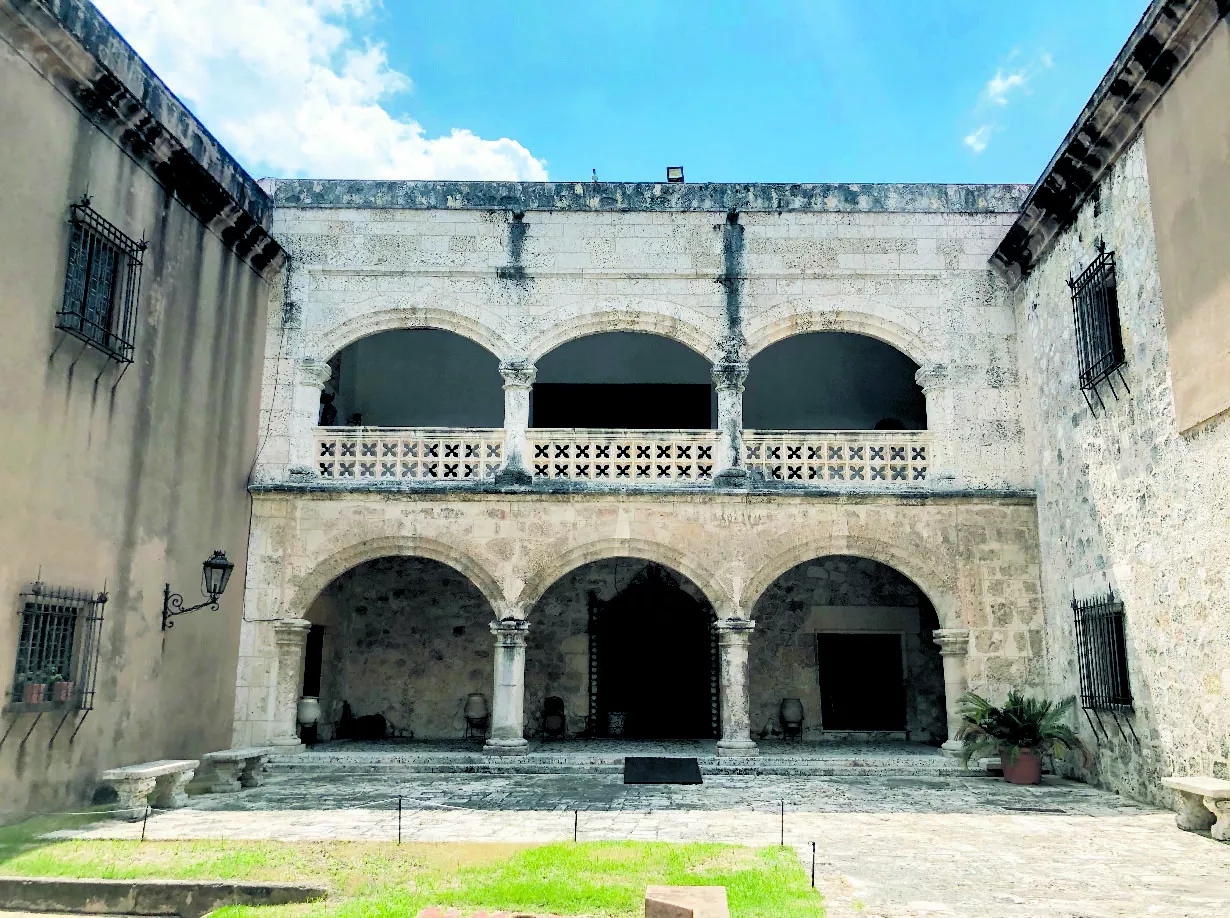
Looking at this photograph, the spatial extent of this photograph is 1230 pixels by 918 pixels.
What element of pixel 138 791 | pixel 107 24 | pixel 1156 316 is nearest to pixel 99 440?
pixel 138 791

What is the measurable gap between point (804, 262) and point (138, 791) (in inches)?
330

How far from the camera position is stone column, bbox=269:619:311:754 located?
10594 millimetres

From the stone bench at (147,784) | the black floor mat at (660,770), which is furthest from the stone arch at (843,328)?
the stone bench at (147,784)

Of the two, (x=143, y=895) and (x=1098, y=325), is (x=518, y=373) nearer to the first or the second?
(x=1098, y=325)

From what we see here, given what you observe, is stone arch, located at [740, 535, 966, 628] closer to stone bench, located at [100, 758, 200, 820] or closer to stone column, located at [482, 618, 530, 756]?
stone column, located at [482, 618, 530, 756]

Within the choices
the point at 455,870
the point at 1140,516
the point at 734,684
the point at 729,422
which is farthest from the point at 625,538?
the point at 455,870

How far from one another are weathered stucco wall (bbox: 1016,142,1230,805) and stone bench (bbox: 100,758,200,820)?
7.75 meters

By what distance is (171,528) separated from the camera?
31.0ft

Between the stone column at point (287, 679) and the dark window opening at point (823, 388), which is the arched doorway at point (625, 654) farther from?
the stone column at point (287, 679)

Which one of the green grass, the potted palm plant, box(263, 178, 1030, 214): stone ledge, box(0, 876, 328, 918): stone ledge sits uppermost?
box(263, 178, 1030, 214): stone ledge

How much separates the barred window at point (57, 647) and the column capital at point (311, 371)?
12.5ft

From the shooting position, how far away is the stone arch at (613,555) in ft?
35.7

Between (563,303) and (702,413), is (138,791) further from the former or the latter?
(702,413)

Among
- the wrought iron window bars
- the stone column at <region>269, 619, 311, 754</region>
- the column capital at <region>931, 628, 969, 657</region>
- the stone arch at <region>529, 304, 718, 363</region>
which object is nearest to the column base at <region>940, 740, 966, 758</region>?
the column capital at <region>931, 628, 969, 657</region>
